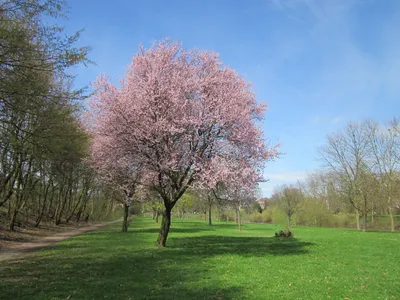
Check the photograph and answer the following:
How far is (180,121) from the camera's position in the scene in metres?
15.2

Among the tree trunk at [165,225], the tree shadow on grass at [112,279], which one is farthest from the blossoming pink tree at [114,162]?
the tree shadow on grass at [112,279]

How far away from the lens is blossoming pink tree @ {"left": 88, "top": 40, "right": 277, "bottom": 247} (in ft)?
50.7

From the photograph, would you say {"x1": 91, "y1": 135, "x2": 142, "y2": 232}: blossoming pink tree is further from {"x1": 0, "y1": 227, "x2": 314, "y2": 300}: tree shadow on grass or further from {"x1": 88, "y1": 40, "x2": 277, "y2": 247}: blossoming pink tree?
{"x1": 0, "y1": 227, "x2": 314, "y2": 300}: tree shadow on grass

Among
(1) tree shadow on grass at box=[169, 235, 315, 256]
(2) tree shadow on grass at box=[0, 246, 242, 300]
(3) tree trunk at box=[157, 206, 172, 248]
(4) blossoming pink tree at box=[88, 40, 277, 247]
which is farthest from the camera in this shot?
(3) tree trunk at box=[157, 206, 172, 248]

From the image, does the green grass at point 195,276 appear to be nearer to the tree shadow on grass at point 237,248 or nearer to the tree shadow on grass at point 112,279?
the tree shadow on grass at point 112,279

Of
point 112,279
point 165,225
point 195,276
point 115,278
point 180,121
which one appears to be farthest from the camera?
point 165,225

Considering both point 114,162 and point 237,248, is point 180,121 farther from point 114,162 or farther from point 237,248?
point 237,248

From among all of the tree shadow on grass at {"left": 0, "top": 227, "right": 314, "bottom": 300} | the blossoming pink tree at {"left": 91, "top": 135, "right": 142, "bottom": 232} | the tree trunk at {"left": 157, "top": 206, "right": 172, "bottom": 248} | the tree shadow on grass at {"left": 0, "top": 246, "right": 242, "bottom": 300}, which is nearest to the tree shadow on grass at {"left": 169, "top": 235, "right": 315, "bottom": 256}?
the tree trunk at {"left": 157, "top": 206, "right": 172, "bottom": 248}

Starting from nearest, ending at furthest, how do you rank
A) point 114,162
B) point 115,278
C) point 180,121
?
point 115,278, point 180,121, point 114,162

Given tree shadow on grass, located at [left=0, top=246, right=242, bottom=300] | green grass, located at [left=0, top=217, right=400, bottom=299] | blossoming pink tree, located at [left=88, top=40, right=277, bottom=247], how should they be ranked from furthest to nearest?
blossoming pink tree, located at [left=88, top=40, right=277, bottom=247] → green grass, located at [left=0, top=217, right=400, bottom=299] → tree shadow on grass, located at [left=0, top=246, right=242, bottom=300]

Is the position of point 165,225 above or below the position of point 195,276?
above

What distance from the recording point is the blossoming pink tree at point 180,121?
50.7 ft

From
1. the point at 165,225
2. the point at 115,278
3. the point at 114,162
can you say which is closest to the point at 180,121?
the point at 114,162

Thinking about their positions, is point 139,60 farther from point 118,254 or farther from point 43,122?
point 118,254
